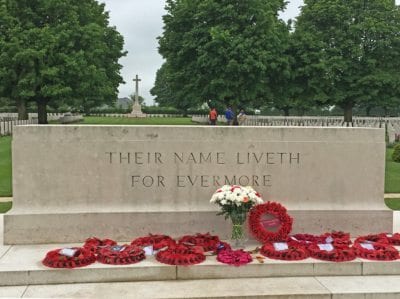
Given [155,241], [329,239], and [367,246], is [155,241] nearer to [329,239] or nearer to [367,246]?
[329,239]

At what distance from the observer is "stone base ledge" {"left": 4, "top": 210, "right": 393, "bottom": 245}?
6.69 m

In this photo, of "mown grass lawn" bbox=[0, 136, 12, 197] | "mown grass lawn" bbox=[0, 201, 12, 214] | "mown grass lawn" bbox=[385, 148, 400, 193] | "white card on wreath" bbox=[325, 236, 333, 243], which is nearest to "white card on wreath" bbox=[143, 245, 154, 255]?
"white card on wreath" bbox=[325, 236, 333, 243]

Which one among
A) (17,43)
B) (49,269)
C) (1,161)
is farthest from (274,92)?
(49,269)

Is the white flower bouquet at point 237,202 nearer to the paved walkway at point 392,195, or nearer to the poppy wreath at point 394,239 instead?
the poppy wreath at point 394,239

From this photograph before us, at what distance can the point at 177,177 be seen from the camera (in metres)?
7.04

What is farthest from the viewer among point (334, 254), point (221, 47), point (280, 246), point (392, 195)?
point (221, 47)

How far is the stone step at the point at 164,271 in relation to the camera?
18.1 ft

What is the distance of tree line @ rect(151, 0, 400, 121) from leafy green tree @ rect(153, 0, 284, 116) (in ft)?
0.22

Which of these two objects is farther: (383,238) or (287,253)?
(383,238)

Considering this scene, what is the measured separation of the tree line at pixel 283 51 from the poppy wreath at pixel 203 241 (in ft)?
82.1

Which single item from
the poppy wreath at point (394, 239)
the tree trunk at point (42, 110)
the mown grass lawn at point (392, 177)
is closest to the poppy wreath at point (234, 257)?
the poppy wreath at point (394, 239)

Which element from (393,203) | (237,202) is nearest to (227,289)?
(237,202)

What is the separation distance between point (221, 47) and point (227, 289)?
26965 mm

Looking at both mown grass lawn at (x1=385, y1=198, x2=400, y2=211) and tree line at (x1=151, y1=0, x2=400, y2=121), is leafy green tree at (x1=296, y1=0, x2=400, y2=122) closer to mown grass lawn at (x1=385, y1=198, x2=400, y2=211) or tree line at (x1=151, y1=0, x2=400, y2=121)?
tree line at (x1=151, y1=0, x2=400, y2=121)
